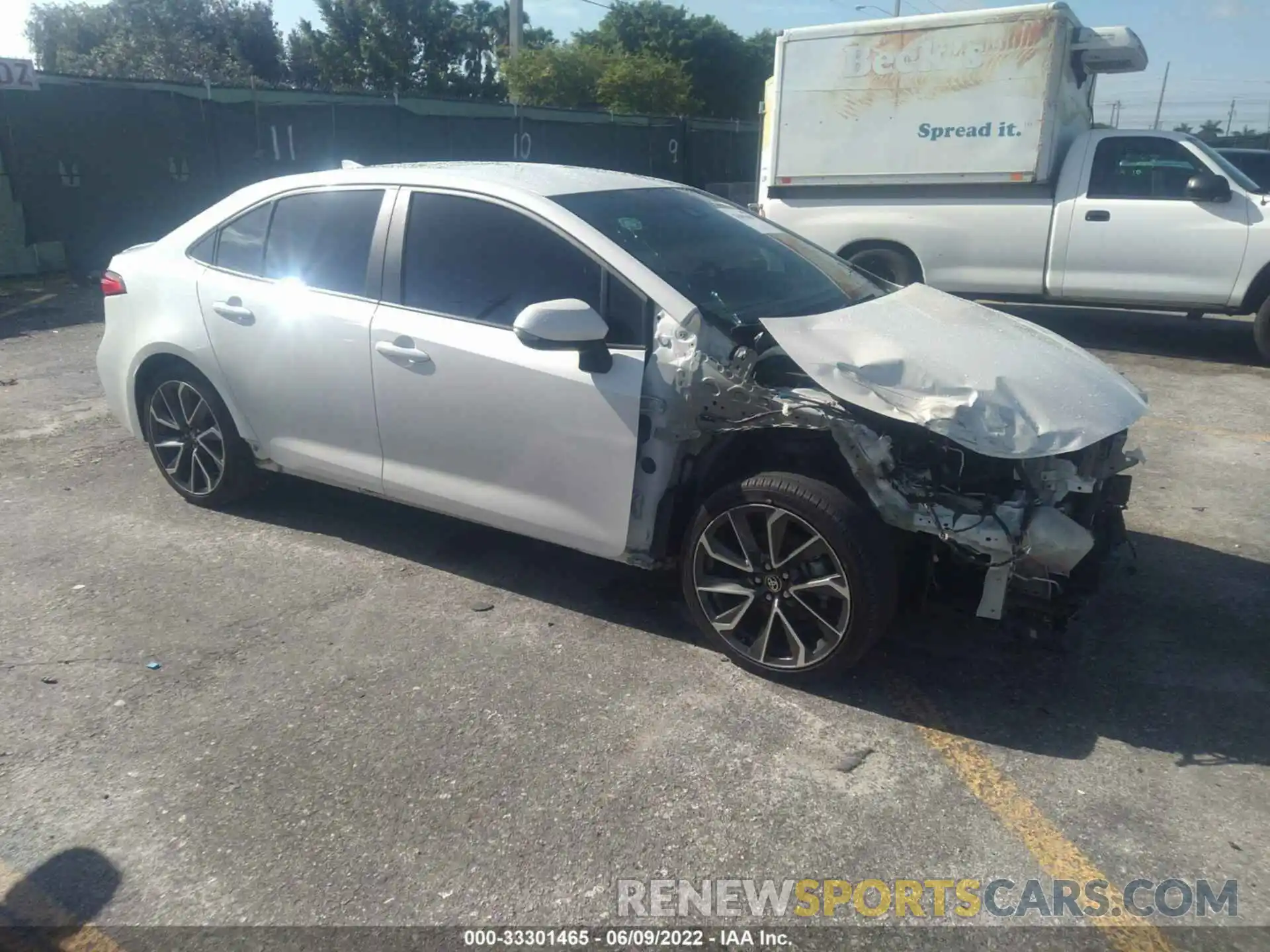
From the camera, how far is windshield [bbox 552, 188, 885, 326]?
3.82m

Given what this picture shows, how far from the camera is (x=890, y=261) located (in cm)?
996

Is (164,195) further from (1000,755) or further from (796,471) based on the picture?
(1000,755)

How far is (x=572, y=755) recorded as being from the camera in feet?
10.4

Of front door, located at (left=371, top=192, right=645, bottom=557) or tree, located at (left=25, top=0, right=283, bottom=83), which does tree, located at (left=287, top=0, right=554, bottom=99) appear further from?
front door, located at (left=371, top=192, right=645, bottom=557)

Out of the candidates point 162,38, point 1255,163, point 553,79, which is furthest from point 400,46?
point 1255,163

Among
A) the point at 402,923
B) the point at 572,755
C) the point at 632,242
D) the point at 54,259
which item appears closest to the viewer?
the point at 402,923

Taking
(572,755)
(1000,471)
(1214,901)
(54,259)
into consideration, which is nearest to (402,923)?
(572,755)

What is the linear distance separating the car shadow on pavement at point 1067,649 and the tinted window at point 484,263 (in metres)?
1.25

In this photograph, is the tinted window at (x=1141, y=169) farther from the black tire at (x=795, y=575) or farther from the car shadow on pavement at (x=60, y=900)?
the car shadow on pavement at (x=60, y=900)

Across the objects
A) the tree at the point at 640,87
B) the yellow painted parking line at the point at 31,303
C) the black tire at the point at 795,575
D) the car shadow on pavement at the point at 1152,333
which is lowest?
the yellow painted parking line at the point at 31,303

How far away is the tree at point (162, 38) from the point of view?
49344 millimetres

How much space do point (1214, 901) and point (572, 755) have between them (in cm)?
181

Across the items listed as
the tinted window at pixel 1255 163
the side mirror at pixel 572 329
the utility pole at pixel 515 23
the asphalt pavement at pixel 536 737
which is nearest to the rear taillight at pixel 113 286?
the asphalt pavement at pixel 536 737

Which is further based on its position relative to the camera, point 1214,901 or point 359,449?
point 359,449
